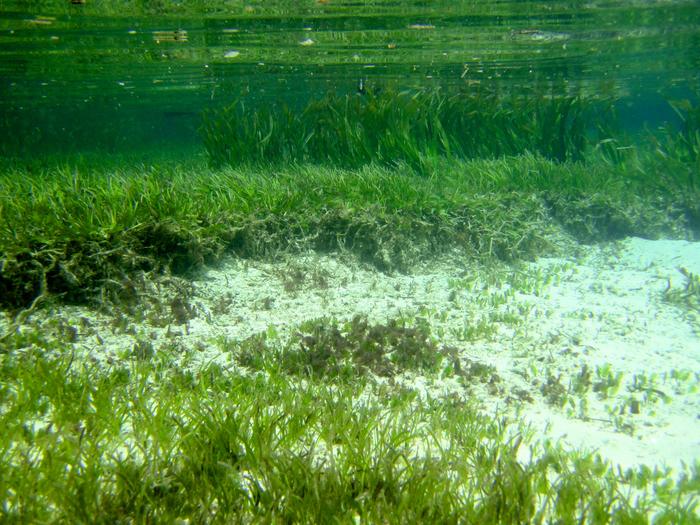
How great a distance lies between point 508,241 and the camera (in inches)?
340

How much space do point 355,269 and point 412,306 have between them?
4.83 ft

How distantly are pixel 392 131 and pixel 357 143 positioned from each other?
1087mm

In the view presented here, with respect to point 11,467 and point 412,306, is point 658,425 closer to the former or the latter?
point 412,306

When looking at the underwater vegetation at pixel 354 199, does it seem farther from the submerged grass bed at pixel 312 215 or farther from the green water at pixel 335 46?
the green water at pixel 335 46

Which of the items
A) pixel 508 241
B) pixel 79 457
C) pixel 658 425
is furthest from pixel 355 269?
pixel 79 457

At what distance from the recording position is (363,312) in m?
6.39

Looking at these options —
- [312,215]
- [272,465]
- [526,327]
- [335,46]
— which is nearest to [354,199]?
[312,215]

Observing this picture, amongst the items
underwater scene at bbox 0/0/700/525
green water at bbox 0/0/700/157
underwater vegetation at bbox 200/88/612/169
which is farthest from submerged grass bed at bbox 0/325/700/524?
green water at bbox 0/0/700/157

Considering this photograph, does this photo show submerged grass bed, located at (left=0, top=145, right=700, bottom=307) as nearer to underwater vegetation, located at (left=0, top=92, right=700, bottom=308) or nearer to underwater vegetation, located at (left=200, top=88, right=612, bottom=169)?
underwater vegetation, located at (left=0, top=92, right=700, bottom=308)

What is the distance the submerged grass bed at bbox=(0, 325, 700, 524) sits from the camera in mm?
2586

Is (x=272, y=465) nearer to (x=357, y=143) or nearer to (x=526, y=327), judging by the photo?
(x=526, y=327)

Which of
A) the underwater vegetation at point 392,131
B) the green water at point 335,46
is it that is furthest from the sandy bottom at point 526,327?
the green water at point 335,46

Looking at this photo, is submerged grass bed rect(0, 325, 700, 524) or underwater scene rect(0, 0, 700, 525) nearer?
submerged grass bed rect(0, 325, 700, 524)

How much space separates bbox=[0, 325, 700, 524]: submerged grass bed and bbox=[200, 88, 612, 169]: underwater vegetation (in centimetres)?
923
